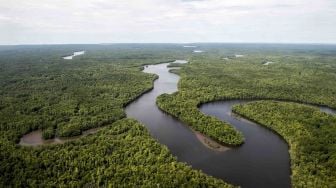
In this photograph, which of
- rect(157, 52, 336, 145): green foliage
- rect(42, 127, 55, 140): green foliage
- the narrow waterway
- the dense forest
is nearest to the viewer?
the dense forest

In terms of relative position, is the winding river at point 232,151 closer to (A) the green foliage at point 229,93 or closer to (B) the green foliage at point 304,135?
(B) the green foliage at point 304,135

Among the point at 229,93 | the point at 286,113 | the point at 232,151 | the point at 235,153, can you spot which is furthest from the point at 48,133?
the point at 229,93

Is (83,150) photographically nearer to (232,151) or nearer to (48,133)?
(48,133)

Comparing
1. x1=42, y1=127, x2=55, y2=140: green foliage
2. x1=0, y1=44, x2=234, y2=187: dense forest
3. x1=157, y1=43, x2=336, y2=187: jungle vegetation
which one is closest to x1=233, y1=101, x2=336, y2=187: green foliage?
x1=157, y1=43, x2=336, y2=187: jungle vegetation

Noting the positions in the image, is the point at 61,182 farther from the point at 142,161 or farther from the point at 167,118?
the point at 167,118

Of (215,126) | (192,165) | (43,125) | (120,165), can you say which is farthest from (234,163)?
(43,125)

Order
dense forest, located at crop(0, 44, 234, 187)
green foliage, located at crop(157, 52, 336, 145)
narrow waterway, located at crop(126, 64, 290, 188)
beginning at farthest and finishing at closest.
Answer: green foliage, located at crop(157, 52, 336, 145) < narrow waterway, located at crop(126, 64, 290, 188) < dense forest, located at crop(0, 44, 234, 187)

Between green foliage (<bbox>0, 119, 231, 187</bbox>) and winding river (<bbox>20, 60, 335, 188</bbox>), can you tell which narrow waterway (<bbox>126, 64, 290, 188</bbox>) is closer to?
winding river (<bbox>20, 60, 335, 188</bbox>)
